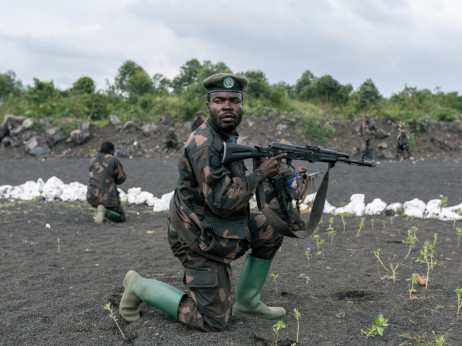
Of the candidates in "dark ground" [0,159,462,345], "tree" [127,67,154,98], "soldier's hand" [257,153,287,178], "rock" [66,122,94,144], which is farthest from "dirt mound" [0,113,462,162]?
"soldier's hand" [257,153,287,178]

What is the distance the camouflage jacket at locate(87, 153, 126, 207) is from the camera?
7.37 m

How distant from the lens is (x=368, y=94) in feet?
95.9

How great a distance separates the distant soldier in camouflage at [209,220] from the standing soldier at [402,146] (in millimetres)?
18394

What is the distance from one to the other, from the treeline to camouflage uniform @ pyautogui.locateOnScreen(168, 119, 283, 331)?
20.0m

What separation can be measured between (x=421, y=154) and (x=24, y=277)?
66.3 feet

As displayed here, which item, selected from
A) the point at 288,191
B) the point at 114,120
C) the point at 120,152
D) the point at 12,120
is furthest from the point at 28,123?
the point at 288,191

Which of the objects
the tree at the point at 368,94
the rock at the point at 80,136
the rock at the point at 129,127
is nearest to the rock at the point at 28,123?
the rock at the point at 80,136

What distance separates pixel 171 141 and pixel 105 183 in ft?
45.8

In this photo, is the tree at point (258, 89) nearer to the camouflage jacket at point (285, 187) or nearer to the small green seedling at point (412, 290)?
the camouflage jacket at point (285, 187)

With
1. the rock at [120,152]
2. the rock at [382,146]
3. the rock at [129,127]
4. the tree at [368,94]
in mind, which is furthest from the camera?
the tree at [368,94]

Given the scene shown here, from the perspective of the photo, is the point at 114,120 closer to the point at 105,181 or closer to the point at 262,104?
the point at 262,104

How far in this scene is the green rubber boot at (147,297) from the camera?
3076 millimetres

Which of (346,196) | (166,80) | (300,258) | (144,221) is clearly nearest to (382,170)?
(346,196)

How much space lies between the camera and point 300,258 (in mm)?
5004
